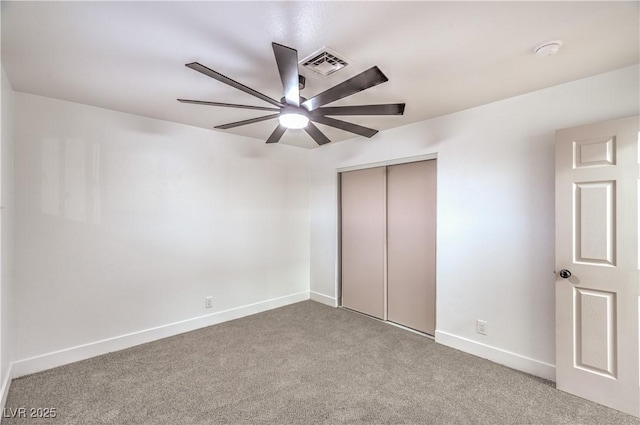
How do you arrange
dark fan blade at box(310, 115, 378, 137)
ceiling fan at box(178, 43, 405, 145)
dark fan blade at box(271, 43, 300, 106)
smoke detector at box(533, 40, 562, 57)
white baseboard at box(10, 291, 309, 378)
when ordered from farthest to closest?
white baseboard at box(10, 291, 309, 378), dark fan blade at box(310, 115, 378, 137), smoke detector at box(533, 40, 562, 57), ceiling fan at box(178, 43, 405, 145), dark fan blade at box(271, 43, 300, 106)

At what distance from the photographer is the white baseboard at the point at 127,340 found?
8.25ft

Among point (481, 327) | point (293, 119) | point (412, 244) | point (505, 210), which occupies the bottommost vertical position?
point (481, 327)

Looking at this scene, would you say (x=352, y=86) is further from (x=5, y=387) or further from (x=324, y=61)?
(x=5, y=387)

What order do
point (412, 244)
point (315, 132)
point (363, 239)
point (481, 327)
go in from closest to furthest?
point (315, 132)
point (481, 327)
point (412, 244)
point (363, 239)

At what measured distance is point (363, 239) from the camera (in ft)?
13.4

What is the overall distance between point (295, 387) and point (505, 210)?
7.78ft

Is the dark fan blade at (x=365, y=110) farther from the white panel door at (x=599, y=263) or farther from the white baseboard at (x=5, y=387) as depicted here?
the white baseboard at (x=5, y=387)

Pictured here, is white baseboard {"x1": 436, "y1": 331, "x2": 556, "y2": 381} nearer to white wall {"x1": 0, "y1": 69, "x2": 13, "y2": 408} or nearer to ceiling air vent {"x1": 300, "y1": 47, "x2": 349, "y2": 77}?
ceiling air vent {"x1": 300, "y1": 47, "x2": 349, "y2": 77}

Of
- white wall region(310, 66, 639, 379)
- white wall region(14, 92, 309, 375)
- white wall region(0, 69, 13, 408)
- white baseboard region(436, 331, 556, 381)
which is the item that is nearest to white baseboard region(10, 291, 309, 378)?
white wall region(14, 92, 309, 375)

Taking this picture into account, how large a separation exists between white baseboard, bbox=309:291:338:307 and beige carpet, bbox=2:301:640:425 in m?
1.10

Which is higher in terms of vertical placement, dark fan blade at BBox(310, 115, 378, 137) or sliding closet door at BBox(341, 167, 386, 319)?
dark fan blade at BBox(310, 115, 378, 137)

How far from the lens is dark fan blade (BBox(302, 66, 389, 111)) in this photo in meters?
1.49

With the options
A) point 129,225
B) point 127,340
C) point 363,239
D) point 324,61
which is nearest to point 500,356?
point 363,239

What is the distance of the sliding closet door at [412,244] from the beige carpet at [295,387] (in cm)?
45
